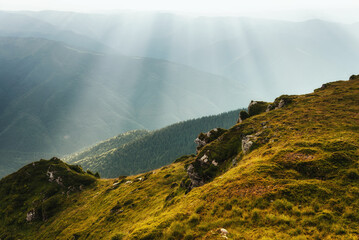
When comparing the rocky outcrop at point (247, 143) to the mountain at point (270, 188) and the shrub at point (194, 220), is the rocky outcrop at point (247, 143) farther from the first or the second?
the shrub at point (194, 220)

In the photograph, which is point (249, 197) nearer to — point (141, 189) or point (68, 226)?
point (141, 189)

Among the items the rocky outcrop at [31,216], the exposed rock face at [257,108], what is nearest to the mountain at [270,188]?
the exposed rock face at [257,108]

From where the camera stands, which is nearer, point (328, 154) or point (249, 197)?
point (249, 197)

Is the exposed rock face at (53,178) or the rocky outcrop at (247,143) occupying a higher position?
the rocky outcrop at (247,143)

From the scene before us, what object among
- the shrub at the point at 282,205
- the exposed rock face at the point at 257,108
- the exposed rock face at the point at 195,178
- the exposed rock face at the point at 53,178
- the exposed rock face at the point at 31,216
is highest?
the exposed rock face at the point at 257,108

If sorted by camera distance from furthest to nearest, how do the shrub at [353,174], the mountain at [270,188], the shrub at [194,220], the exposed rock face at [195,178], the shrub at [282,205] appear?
the exposed rock face at [195,178]
the shrub at [194,220]
the shrub at [353,174]
the shrub at [282,205]
the mountain at [270,188]

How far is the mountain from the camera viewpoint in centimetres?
→ 1434

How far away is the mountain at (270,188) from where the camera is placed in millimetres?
14336

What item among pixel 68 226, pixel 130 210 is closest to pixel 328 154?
pixel 130 210

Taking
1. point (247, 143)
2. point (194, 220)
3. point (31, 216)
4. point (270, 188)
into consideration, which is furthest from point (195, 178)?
point (31, 216)

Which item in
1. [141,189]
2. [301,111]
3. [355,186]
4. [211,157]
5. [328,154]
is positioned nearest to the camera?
[355,186]

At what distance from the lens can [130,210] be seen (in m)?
43.4

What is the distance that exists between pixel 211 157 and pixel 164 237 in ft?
61.4

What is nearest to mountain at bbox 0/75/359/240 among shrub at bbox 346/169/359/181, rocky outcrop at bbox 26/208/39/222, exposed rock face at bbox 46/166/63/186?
shrub at bbox 346/169/359/181
